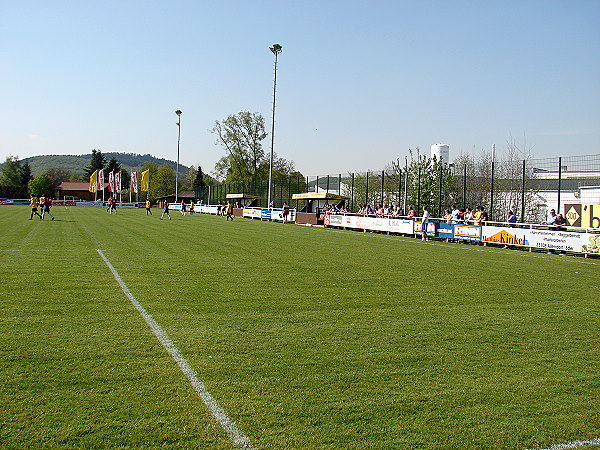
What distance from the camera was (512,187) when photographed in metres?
33.0

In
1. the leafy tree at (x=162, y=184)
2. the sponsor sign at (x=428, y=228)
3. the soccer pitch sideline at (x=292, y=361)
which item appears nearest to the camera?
the soccer pitch sideline at (x=292, y=361)

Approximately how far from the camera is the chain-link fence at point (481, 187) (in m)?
27.7

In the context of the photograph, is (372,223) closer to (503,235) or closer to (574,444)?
(503,235)

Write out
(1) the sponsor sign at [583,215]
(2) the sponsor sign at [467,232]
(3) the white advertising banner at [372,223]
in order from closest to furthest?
1. (1) the sponsor sign at [583,215]
2. (2) the sponsor sign at [467,232]
3. (3) the white advertising banner at [372,223]

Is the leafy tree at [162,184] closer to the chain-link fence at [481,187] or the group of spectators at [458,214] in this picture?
the chain-link fence at [481,187]

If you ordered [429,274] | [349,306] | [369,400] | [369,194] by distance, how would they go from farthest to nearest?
[369,194]
[429,274]
[349,306]
[369,400]

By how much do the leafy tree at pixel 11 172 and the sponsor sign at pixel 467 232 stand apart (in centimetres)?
13093

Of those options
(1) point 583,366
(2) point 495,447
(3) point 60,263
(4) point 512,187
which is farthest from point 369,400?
(4) point 512,187

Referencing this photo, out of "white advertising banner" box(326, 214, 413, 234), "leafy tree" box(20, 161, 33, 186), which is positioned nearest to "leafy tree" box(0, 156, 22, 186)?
"leafy tree" box(20, 161, 33, 186)

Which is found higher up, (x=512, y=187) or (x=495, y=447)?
(x=512, y=187)

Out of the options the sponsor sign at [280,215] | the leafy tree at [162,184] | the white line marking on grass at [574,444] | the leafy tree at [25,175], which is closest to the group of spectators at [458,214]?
the sponsor sign at [280,215]

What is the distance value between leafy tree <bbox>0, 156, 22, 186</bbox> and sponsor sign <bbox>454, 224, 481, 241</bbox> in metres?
131

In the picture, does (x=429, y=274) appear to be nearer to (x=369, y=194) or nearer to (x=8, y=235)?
(x=8, y=235)

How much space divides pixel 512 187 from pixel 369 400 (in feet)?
102
